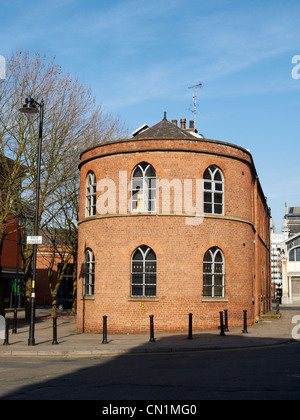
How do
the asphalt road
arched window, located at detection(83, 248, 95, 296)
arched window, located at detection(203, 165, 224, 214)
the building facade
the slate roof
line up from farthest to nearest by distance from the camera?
the building facade < the slate roof < arched window, located at detection(83, 248, 95, 296) < arched window, located at detection(203, 165, 224, 214) < the asphalt road

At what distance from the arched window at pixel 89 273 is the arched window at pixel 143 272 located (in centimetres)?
214

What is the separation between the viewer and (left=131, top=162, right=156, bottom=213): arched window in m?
22.0

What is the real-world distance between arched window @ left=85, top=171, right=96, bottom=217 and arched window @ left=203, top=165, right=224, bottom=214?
490 cm

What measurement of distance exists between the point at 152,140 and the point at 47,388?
1389cm

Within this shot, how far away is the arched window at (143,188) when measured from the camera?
22.0m

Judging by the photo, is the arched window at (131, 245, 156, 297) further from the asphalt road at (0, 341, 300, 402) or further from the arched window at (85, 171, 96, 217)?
the asphalt road at (0, 341, 300, 402)

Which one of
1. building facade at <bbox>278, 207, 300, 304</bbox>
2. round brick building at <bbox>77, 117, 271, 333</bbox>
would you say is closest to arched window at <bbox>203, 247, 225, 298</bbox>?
round brick building at <bbox>77, 117, 271, 333</bbox>

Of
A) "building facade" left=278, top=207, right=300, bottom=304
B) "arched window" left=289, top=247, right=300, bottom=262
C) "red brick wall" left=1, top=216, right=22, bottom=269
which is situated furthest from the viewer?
"arched window" left=289, top=247, right=300, bottom=262

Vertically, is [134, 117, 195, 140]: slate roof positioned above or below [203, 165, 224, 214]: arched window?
above

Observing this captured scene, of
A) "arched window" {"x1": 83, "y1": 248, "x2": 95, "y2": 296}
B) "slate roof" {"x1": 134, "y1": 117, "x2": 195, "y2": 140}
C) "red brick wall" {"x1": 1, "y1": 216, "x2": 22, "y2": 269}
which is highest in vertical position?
"slate roof" {"x1": 134, "y1": 117, "x2": 195, "y2": 140}

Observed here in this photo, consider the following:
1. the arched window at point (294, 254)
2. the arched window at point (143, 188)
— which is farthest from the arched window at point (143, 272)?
the arched window at point (294, 254)

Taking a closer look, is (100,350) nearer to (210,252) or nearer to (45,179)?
(210,252)
